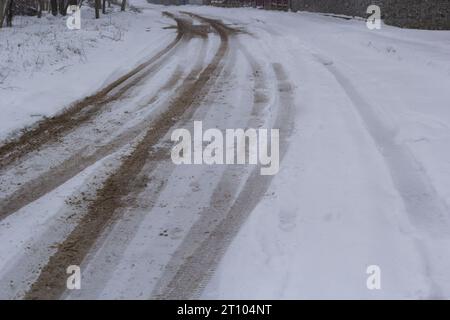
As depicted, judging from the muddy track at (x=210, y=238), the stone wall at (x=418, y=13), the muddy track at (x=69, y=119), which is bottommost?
the muddy track at (x=210, y=238)

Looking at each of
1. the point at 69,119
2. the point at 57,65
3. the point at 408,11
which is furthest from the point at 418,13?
the point at 69,119

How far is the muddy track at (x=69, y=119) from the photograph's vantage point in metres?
6.52

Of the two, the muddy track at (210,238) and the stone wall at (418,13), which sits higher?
the stone wall at (418,13)

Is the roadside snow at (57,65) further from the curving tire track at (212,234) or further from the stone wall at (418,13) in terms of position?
the stone wall at (418,13)

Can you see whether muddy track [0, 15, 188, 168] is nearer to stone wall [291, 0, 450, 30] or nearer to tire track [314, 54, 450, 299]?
tire track [314, 54, 450, 299]

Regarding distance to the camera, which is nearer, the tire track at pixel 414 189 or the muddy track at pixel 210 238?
the muddy track at pixel 210 238

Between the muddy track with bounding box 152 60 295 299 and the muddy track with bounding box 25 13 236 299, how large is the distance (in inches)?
32.1

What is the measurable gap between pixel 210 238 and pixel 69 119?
4.59m

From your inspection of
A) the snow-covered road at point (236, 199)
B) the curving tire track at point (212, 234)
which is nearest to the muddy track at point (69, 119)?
the snow-covered road at point (236, 199)

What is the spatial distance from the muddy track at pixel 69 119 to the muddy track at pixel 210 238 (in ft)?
9.56

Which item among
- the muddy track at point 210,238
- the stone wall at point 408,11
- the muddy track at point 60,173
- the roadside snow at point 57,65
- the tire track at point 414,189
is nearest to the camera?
the muddy track at point 210,238

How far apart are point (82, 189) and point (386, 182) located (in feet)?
11.2

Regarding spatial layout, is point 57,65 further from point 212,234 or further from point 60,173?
point 212,234
